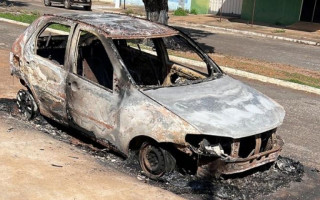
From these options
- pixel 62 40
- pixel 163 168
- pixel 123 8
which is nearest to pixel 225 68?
pixel 62 40

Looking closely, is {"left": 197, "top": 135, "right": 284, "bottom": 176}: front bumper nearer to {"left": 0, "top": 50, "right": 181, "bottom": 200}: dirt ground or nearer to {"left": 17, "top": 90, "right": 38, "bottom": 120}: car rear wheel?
{"left": 0, "top": 50, "right": 181, "bottom": 200}: dirt ground

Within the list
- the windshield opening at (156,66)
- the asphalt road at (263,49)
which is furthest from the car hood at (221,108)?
the asphalt road at (263,49)

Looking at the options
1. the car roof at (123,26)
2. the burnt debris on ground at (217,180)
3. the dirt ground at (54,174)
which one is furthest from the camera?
the car roof at (123,26)

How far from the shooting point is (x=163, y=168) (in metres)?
4.83

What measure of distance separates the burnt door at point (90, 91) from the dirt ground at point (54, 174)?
1.43ft

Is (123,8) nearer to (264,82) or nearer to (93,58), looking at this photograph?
(264,82)

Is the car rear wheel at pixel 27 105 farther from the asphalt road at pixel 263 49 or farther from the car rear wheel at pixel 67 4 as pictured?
the car rear wheel at pixel 67 4

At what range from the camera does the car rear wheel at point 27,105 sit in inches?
256

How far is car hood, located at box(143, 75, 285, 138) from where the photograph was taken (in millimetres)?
4555

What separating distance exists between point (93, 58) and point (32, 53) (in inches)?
36.8

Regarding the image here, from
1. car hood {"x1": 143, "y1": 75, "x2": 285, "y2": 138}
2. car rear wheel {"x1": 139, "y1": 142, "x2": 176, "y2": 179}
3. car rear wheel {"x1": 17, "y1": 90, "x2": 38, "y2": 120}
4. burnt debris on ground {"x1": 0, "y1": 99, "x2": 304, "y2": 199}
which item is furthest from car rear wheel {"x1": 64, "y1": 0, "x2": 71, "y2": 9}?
car rear wheel {"x1": 139, "y1": 142, "x2": 176, "y2": 179}

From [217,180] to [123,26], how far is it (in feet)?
7.97

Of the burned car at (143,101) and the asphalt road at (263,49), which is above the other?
the burned car at (143,101)

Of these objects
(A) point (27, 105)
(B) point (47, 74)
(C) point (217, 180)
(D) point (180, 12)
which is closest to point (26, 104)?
(A) point (27, 105)
